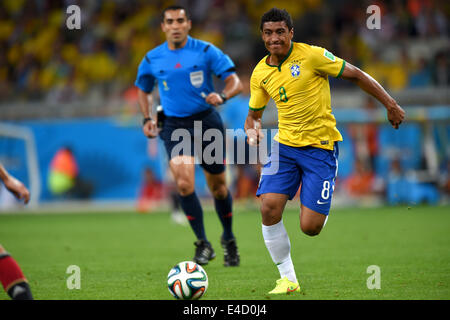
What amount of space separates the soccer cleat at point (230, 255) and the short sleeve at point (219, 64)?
1867mm

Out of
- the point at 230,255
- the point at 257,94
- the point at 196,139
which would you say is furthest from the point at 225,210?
the point at 257,94

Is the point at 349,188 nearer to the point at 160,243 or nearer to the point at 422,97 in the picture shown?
the point at 422,97

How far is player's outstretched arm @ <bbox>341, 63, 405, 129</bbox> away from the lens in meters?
5.61

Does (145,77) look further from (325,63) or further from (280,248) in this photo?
(280,248)

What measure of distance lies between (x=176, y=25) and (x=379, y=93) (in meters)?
2.89

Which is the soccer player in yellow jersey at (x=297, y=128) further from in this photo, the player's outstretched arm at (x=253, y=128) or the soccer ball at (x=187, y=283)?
the soccer ball at (x=187, y=283)

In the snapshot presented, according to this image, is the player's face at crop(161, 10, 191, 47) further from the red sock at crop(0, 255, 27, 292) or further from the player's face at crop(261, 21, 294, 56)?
the red sock at crop(0, 255, 27, 292)

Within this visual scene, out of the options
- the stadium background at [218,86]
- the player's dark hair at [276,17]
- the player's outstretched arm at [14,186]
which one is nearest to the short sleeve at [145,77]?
the player's dark hair at [276,17]

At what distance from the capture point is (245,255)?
8.42 metres

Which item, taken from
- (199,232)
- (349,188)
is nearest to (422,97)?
(349,188)

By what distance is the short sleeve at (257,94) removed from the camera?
6027mm

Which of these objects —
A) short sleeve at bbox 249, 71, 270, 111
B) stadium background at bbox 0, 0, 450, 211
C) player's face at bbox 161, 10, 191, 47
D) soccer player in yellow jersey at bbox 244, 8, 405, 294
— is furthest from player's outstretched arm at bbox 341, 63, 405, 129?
stadium background at bbox 0, 0, 450, 211

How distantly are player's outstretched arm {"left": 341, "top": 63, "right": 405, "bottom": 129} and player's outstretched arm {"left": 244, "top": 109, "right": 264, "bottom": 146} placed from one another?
0.86 m

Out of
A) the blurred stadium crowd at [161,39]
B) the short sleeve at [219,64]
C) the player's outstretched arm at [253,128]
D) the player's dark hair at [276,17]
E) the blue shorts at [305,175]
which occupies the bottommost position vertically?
the blue shorts at [305,175]
